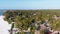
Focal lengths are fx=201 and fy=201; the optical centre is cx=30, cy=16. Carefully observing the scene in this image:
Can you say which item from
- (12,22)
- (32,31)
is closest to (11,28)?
(12,22)

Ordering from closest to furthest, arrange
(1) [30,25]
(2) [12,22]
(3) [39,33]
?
(3) [39,33], (1) [30,25], (2) [12,22]

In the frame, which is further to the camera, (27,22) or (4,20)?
(4,20)

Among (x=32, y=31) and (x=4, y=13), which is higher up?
(x=4, y=13)

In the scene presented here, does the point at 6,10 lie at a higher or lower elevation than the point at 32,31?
higher

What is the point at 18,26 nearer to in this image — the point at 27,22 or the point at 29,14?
the point at 27,22

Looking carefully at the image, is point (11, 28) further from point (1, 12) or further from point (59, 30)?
point (59, 30)

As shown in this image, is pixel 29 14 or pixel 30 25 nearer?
pixel 30 25

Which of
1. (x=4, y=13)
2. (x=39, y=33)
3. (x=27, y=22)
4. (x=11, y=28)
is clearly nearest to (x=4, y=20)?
(x=4, y=13)

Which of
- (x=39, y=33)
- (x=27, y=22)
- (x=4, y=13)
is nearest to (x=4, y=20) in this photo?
(x=4, y=13)

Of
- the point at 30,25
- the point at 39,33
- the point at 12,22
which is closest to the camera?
the point at 39,33
